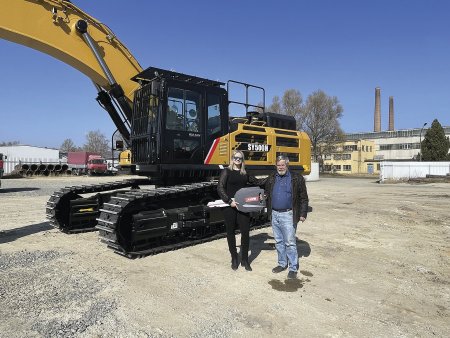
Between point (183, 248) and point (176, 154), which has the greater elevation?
point (176, 154)

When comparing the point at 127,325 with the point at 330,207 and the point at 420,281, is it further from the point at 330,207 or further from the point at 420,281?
the point at 330,207

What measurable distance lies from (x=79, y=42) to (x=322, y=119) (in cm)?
5477

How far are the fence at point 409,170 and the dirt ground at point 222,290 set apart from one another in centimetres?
3088

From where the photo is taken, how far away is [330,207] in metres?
14.0

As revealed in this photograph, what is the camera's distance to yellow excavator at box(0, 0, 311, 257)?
6.84 m

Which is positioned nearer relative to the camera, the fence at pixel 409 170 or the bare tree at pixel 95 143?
the fence at pixel 409 170

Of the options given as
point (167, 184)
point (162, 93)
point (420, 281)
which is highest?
point (162, 93)

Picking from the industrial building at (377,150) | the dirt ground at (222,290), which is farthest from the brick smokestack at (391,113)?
the dirt ground at (222,290)

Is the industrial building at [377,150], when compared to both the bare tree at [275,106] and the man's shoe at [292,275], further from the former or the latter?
the man's shoe at [292,275]

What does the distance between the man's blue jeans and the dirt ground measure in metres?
0.27

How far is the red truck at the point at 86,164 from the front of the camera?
41.3 m

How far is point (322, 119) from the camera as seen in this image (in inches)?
2322

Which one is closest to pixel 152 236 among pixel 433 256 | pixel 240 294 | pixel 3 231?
pixel 240 294

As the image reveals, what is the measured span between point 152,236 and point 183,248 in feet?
2.47
